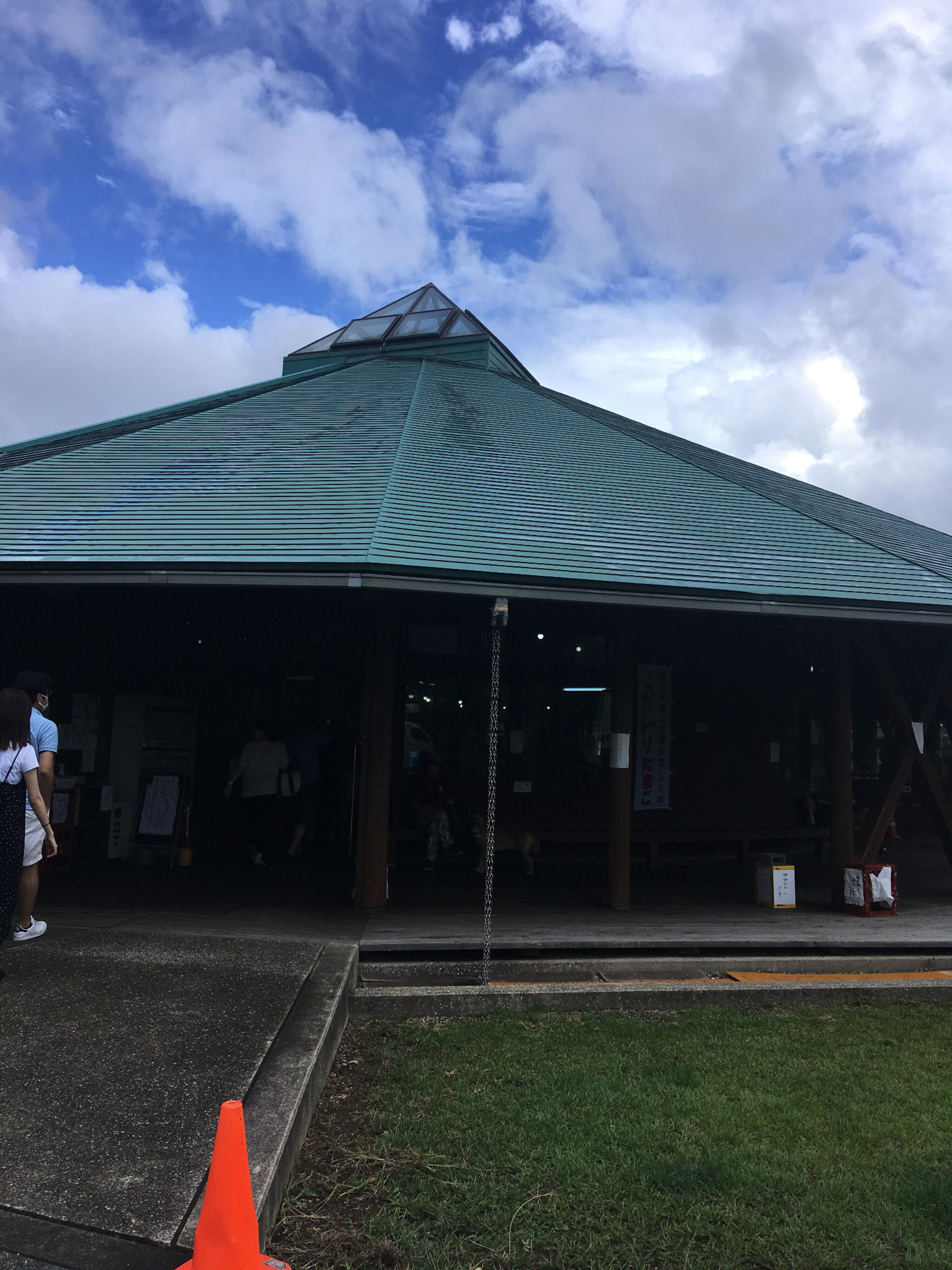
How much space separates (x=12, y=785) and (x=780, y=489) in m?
10.1

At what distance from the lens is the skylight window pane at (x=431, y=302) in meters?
16.5

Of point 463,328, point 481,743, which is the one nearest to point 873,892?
point 481,743

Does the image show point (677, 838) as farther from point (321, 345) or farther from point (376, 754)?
point (321, 345)

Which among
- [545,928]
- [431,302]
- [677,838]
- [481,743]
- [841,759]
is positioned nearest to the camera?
[545,928]

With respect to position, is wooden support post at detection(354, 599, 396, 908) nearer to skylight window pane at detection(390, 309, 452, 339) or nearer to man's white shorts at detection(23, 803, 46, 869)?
man's white shorts at detection(23, 803, 46, 869)

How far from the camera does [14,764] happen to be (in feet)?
16.8

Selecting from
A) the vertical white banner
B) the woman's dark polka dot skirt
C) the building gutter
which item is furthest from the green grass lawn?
the vertical white banner

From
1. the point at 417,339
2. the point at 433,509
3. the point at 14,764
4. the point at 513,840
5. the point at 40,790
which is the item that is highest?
the point at 417,339

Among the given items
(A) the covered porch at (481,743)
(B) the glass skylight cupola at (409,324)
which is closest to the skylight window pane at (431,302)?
(B) the glass skylight cupola at (409,324)

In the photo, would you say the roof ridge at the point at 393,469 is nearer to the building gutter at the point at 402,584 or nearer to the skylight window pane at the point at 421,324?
the building gutter at the point at 402,584

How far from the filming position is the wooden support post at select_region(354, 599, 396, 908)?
7.54 meters

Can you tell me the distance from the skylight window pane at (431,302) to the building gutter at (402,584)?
36.4 ft

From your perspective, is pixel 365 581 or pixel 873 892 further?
pixel 873 892

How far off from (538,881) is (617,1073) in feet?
17.2
